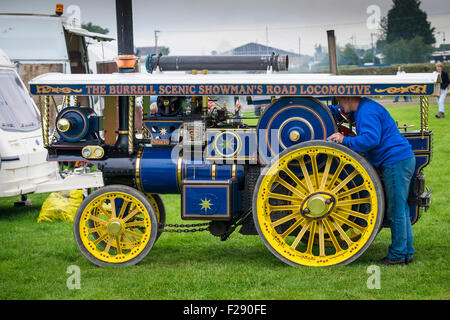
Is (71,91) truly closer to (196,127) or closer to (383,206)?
(196,127)

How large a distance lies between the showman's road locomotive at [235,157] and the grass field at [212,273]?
27 cm

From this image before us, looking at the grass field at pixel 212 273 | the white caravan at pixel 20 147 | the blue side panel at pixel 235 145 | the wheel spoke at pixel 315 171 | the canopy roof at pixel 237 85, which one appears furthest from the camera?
the white caravan at pixel 20 147

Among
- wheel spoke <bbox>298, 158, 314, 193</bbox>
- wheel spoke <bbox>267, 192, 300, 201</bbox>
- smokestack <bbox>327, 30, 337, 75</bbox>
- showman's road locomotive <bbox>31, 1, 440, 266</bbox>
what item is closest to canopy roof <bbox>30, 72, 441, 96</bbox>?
showman's road locomotive <bbox>31, 1, 440, 266</bbox>

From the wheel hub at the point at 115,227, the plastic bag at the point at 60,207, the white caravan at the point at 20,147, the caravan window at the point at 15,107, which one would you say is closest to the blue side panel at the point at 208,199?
the wheel hub at the point at 115,227

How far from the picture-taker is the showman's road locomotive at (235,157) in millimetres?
5781

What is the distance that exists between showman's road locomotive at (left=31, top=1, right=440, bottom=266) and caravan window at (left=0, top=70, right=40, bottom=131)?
→ 307 cm

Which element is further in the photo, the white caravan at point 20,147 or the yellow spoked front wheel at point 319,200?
the white caravan at point 20,147

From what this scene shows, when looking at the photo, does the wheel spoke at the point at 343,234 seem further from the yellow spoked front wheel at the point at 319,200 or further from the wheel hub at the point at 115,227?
the wheel hub at the point at 115,227

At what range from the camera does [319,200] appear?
5816 millimetres

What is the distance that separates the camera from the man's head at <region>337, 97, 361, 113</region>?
5.93m

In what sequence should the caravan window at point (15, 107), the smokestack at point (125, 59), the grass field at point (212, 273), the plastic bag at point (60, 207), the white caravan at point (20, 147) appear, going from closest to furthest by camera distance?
1. the grass field at point (212, 273)
2. the smokestack at point (125, 59)
3. the white caravan at point (20, 147)
4. the plastic bag at point (60, 207)
5. the caravan window at point (15, 107)

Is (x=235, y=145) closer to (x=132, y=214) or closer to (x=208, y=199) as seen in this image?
(x=208, y=199)

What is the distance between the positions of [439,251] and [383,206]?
1240 millimetres

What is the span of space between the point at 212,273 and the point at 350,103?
6.55ft
